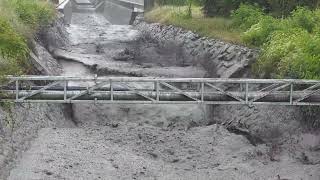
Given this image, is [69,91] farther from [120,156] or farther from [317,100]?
[317,100]

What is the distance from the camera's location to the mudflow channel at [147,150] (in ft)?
54.9

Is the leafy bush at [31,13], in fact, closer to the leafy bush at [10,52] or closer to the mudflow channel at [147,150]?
the leafy bush at [10,52]

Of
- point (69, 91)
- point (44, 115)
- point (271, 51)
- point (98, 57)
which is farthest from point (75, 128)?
point (98, 57)

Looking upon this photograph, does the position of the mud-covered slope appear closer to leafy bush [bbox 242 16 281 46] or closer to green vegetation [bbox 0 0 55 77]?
green vegetation [bbox 0 0 55 77]

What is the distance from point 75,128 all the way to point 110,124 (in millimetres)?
1574

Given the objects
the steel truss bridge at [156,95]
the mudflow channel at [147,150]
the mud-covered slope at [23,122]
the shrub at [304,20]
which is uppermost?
the shrub at [304,20]

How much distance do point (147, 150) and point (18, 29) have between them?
9.90 m

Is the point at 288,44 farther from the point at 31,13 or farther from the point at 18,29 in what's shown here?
the point at 31,13

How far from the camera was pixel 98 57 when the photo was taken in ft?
107

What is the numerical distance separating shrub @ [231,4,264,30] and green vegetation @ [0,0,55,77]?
36.8 feet

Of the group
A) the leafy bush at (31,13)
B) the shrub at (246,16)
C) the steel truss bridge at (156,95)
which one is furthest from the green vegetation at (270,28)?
the leafy bush at (31,13)

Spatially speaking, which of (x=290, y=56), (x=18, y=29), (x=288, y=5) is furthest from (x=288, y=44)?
(x=18, y=29)

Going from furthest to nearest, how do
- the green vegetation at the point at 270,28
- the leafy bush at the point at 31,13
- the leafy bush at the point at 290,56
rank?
1. the leafy bush at the point at 31,13
2. the green vegetation at the point at 270,28
3. the leafy bush at the point at 290,56

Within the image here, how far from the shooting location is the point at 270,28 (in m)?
25.8
